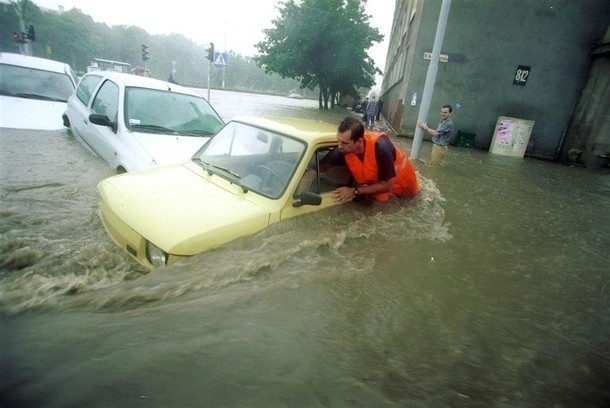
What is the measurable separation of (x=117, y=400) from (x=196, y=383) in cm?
28

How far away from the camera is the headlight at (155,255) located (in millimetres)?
2361

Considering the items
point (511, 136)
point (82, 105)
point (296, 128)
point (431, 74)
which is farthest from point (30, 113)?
point (511, 136)

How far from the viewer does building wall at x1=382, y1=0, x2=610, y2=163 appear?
14.3 meters

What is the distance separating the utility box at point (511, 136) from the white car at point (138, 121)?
1385cm

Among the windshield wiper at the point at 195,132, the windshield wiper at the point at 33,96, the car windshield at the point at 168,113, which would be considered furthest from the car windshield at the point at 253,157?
the windshield wiper at the point at 33,96

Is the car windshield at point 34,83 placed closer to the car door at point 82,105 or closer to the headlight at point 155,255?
the car door at point 82,105

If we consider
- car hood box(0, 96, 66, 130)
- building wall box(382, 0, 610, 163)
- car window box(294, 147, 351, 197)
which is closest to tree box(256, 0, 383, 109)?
building wall box(382, 0, 610, 163)

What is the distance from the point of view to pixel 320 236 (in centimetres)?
318

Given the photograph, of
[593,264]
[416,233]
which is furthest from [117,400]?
[593,264]

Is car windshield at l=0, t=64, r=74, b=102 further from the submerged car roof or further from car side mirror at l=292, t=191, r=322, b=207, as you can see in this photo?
car side mirror at l=292, t=191, r=322, b=207

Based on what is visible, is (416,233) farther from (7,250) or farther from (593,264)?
(7,250)

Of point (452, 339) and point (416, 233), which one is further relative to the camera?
point (416, 233)

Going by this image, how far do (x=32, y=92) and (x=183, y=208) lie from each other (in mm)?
6195

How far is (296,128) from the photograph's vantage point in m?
3.57
